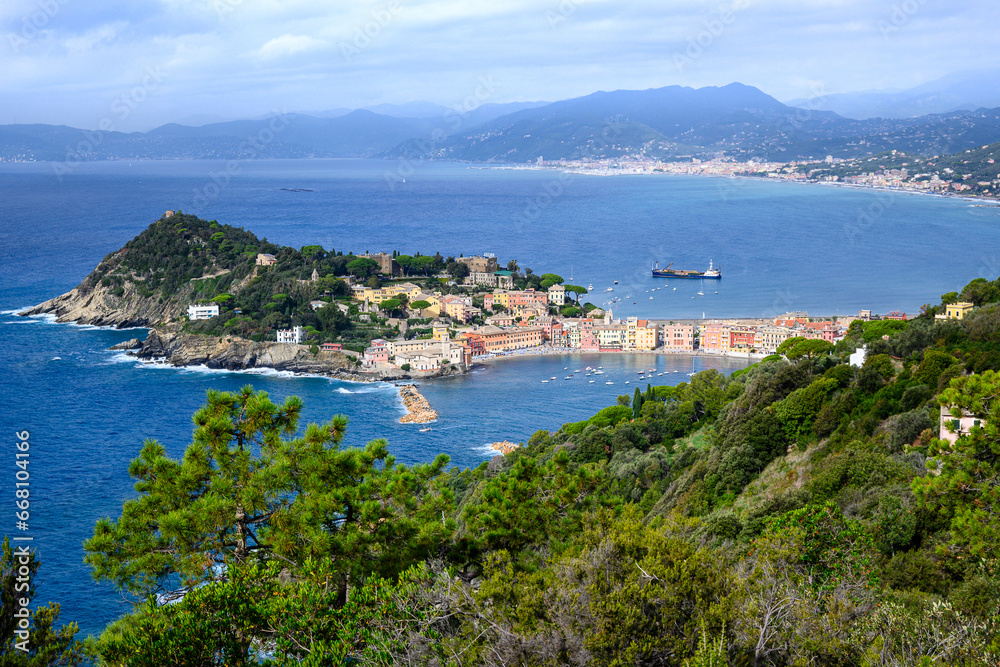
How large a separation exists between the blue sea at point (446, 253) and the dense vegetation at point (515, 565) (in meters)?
3.45

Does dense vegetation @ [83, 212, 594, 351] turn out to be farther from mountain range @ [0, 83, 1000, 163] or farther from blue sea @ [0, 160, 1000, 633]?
mountain range @ [0, 83, 1000, 163]

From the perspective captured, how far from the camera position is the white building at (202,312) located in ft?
112

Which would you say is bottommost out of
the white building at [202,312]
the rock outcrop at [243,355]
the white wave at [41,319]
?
the rock outcrop at [243,355]

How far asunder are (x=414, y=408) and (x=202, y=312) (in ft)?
44.7

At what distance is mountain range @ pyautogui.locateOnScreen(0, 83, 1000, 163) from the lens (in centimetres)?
12306

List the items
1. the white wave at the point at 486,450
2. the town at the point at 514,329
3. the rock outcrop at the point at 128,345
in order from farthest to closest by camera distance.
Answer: the rock outcrop at the point at 128,345, the town at the point at 514,329, the white wave at the point at 486,450

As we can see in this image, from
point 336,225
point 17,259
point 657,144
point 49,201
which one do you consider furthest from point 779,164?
point 17,259

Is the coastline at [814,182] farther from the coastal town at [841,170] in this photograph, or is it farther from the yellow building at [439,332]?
the yellow building at [439,332]

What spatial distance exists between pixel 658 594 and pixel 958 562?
7.93ft

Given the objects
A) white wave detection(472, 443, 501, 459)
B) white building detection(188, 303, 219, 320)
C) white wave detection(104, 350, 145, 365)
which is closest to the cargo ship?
white building detection(188, 303, 219, 320)

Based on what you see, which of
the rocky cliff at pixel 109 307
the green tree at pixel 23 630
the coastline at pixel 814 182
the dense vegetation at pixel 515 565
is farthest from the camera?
the coastline at pixel 814 182

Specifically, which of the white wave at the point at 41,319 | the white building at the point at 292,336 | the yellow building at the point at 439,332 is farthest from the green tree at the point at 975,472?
the white wave at the point at 41,319

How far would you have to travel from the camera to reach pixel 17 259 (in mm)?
49625

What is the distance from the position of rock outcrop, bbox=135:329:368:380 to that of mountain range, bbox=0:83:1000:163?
8999 cm
